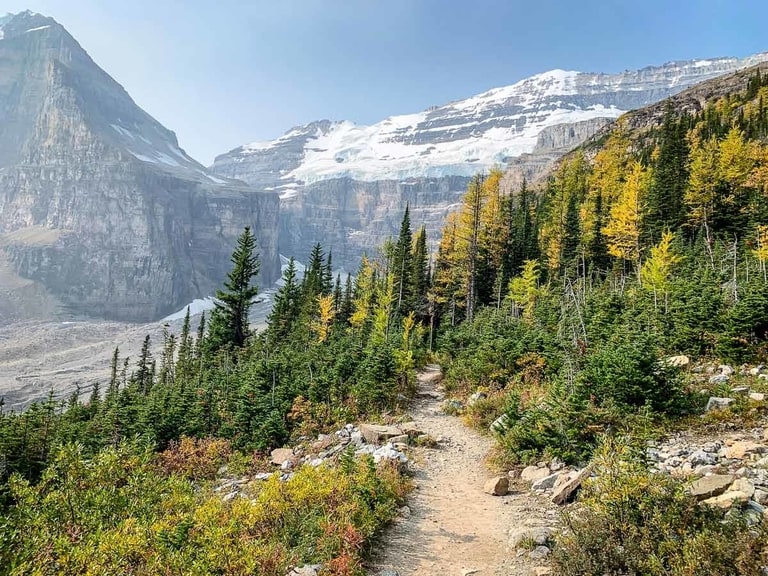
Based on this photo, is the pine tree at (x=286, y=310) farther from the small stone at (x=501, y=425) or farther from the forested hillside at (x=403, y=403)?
the small stone at (x=501, y=425)

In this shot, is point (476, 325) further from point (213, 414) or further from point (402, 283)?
point (213, 414)

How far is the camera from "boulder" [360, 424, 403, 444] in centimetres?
1248

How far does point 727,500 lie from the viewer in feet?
18.2

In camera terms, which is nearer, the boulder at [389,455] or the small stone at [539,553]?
the small stone at [539,553]

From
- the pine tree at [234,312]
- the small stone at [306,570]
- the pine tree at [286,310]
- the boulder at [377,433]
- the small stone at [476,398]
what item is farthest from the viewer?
the pine tree at [286,310]

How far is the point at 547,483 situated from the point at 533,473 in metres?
0.62

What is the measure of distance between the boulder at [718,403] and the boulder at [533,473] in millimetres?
3756

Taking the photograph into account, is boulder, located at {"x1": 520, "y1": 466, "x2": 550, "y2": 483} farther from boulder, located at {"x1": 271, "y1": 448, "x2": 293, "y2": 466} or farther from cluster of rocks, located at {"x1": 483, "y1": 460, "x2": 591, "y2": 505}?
boulder, located at {"x1": 271, "y1": 448, "x2": 293, "y2": 466}

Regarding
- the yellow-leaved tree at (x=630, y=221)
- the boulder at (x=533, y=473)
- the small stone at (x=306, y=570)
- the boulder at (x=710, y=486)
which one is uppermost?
the yellow-leaved tree at (x=630, y=221)

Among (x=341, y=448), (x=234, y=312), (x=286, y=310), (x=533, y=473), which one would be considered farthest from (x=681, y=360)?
(x=286, y=310)

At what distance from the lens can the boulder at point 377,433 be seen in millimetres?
12484

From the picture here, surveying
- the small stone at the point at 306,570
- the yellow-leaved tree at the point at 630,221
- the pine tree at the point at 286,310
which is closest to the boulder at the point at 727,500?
the small stone at the point at 306,570

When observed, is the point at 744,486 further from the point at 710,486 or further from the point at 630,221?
the point at 630,221

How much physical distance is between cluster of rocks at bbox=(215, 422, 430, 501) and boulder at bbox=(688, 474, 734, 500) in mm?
6085
